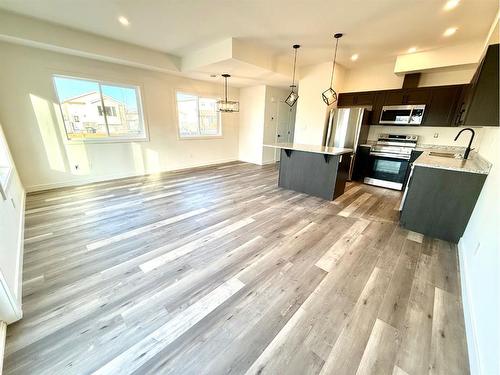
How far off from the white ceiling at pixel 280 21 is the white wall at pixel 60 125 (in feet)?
2.81

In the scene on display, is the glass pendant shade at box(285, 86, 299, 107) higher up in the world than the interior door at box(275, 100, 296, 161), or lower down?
higher up

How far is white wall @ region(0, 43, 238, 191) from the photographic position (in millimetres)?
3441

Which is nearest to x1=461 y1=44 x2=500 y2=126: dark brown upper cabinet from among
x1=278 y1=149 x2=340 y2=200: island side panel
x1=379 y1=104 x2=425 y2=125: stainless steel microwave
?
x1=278 y1=149 x2=340 y2=200: island side panel

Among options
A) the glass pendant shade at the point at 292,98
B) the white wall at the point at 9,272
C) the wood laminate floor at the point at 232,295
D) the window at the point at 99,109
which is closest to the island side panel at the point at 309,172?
the wood laminate floor at the point at 232,295

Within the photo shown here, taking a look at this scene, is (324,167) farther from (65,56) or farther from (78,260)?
(65,56)

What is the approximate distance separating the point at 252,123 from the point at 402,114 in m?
4.02

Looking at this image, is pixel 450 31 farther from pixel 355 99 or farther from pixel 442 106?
pixel 355 99

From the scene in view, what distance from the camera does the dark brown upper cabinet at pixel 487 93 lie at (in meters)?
1.87

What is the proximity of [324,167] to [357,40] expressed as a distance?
7.52ft

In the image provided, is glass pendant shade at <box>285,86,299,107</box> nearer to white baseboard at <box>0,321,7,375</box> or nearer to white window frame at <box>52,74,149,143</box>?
white window frame at <box>52,74,149,143</box>

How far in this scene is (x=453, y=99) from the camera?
392 centimetres

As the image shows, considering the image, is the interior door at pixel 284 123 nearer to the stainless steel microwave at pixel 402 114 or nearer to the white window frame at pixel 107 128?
the stainless steel microwave at pixel 402 114

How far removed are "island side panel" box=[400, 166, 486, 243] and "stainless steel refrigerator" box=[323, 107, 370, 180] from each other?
2329mm

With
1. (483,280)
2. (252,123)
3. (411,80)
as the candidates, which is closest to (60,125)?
(252,123)
